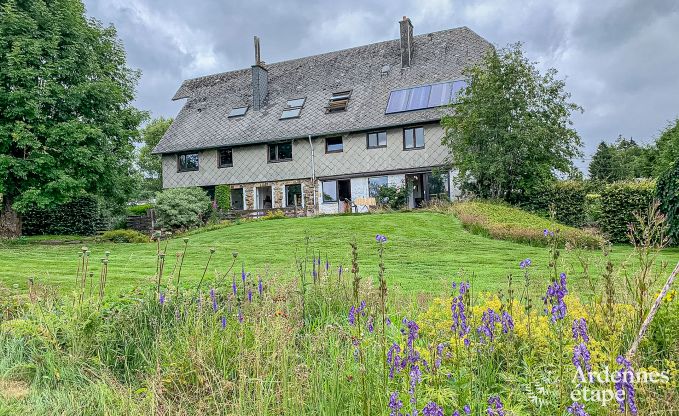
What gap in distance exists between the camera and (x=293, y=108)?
2788 centimetres

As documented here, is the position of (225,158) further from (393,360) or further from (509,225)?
(393,360)

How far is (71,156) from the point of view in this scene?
17281 millimetres

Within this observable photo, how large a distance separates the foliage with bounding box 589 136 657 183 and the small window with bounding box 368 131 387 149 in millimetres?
25985

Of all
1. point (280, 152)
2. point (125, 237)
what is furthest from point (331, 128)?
point (125, 237)

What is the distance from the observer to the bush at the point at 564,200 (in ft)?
63.2

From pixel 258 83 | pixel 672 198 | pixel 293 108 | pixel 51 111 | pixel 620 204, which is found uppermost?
pixel 258 83

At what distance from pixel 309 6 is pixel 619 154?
44.1m

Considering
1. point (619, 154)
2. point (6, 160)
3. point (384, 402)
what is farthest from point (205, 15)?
point (619, 154)

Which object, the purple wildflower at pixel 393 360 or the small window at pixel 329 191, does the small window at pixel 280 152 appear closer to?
the small window at pixel 329 191

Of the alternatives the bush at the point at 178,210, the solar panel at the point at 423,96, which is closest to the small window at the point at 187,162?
the bush at the point at 178,210

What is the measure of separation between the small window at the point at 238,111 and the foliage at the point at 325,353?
25.5 meters

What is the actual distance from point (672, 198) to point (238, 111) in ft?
75.4

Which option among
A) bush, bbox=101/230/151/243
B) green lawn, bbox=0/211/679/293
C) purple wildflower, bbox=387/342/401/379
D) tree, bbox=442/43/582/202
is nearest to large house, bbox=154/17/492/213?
tree, bbox=442/43/582/202

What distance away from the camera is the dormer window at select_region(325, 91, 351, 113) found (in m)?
26.5
